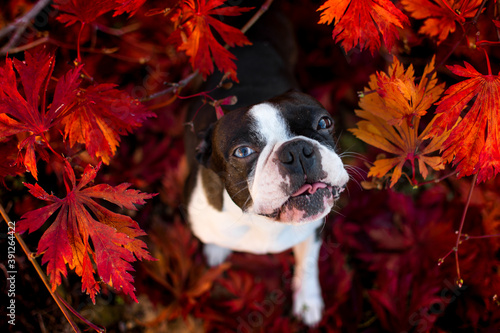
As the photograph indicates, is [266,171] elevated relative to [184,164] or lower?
elevated

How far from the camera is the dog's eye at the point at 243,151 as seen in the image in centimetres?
183

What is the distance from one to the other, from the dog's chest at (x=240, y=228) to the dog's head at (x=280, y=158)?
0.33 m

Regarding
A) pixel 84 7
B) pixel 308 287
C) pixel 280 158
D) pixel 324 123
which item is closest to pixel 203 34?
pixel 84 7

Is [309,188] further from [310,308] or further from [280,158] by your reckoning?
[310,308]

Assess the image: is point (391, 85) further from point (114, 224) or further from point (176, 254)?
point (176, 254)

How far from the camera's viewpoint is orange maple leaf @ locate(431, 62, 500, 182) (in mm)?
1340

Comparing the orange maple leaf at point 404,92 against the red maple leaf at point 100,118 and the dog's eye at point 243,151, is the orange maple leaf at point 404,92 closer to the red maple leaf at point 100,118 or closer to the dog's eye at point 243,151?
the dog's eye at point 243,151

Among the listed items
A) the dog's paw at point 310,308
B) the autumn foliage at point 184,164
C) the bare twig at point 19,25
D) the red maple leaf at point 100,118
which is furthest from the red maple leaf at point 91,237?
the dog's paw at point 310,308

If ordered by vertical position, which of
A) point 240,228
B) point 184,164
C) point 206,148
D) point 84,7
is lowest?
point 184,164

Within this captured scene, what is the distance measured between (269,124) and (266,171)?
299 millimetres

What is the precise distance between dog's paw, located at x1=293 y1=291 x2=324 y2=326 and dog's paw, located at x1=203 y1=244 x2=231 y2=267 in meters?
0.70

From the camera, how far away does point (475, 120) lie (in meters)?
1.36

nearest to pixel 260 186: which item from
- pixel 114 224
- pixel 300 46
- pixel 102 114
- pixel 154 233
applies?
pixel 114 224

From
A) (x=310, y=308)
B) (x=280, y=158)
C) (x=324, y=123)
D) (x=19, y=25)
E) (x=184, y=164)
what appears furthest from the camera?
(x=184, y=164)
